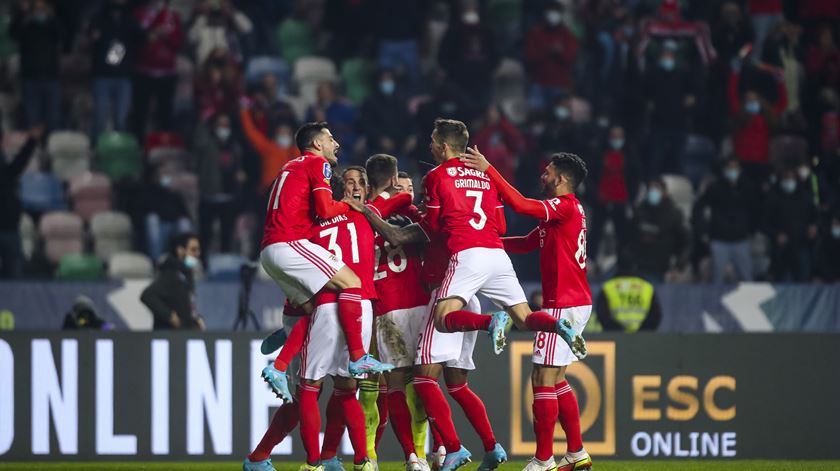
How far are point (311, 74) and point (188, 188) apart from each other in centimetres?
287

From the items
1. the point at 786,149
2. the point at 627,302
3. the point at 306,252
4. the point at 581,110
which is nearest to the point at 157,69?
the point at 581,110

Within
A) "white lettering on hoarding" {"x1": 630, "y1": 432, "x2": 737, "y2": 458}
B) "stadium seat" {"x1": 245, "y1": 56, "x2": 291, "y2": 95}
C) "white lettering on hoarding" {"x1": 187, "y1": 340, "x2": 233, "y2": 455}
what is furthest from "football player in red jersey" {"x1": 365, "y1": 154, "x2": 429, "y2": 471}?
"stadium seat" {"x1": 245, "y1": 56, "x2": 291, "y2": 95}

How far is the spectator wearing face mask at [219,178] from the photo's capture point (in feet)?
58.0

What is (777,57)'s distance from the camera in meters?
19.8

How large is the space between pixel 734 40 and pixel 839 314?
5459 mm

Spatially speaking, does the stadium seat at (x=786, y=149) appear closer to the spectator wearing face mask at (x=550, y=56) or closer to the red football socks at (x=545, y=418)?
the spectator wearing face mask at (x=550, y=56)

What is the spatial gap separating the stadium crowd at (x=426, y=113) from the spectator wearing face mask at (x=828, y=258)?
0.03 meters

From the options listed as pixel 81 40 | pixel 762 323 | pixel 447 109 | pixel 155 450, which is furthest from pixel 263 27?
pixel 155 450

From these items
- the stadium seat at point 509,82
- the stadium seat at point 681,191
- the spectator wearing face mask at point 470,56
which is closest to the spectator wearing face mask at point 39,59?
the spectator wearing face mask at point 470,56

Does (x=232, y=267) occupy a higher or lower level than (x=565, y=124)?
lower

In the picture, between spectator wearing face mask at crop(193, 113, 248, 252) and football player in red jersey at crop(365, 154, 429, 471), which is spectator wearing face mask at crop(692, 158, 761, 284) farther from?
football player in red jersey at crop(365, 154, 429, 471)

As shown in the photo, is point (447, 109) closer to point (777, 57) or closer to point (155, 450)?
point (777, 57)

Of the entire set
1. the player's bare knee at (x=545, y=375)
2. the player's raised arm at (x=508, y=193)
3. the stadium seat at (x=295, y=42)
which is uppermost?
the stadium seat at (x=295, y=42)

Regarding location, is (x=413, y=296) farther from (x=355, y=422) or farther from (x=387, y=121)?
(x=387, y=121)
